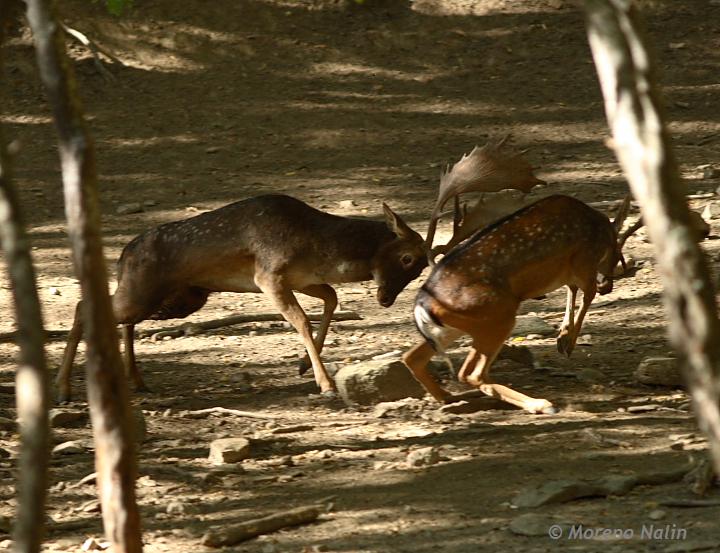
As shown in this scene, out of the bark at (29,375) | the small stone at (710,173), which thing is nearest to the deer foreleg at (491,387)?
the bark at (29,375)

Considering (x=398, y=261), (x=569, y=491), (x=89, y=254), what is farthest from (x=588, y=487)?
(x=398, y=261)

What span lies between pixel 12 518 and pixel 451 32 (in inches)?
536

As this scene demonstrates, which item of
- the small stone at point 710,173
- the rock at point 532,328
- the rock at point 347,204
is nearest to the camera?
the rock at point 532,328

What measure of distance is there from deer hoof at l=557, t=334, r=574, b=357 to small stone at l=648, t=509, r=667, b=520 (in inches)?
122

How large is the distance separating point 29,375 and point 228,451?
294 cm

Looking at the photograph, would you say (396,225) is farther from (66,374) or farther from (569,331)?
(66,374)

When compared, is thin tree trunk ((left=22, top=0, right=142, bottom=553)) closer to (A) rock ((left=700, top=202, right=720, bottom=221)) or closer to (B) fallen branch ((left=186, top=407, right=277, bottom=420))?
(B) fallen branch ((left=186, top=407, right=277, bottom=420))

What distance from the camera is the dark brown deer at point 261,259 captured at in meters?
9.23

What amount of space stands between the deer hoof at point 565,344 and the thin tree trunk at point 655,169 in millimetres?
5796

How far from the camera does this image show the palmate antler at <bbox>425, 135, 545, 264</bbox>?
28.9 feet

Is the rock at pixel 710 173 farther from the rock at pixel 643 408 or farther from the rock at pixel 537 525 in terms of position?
the rock at pixel 537 525

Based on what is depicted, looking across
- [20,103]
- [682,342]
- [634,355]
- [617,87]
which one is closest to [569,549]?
[682,342]

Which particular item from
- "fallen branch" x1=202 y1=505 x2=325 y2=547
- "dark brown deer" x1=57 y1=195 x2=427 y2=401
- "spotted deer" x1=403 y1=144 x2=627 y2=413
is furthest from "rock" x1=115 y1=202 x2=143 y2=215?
"fallen branch" x1=202 y1=505 x2=325 y2=547

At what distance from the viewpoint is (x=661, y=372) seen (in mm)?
8359
